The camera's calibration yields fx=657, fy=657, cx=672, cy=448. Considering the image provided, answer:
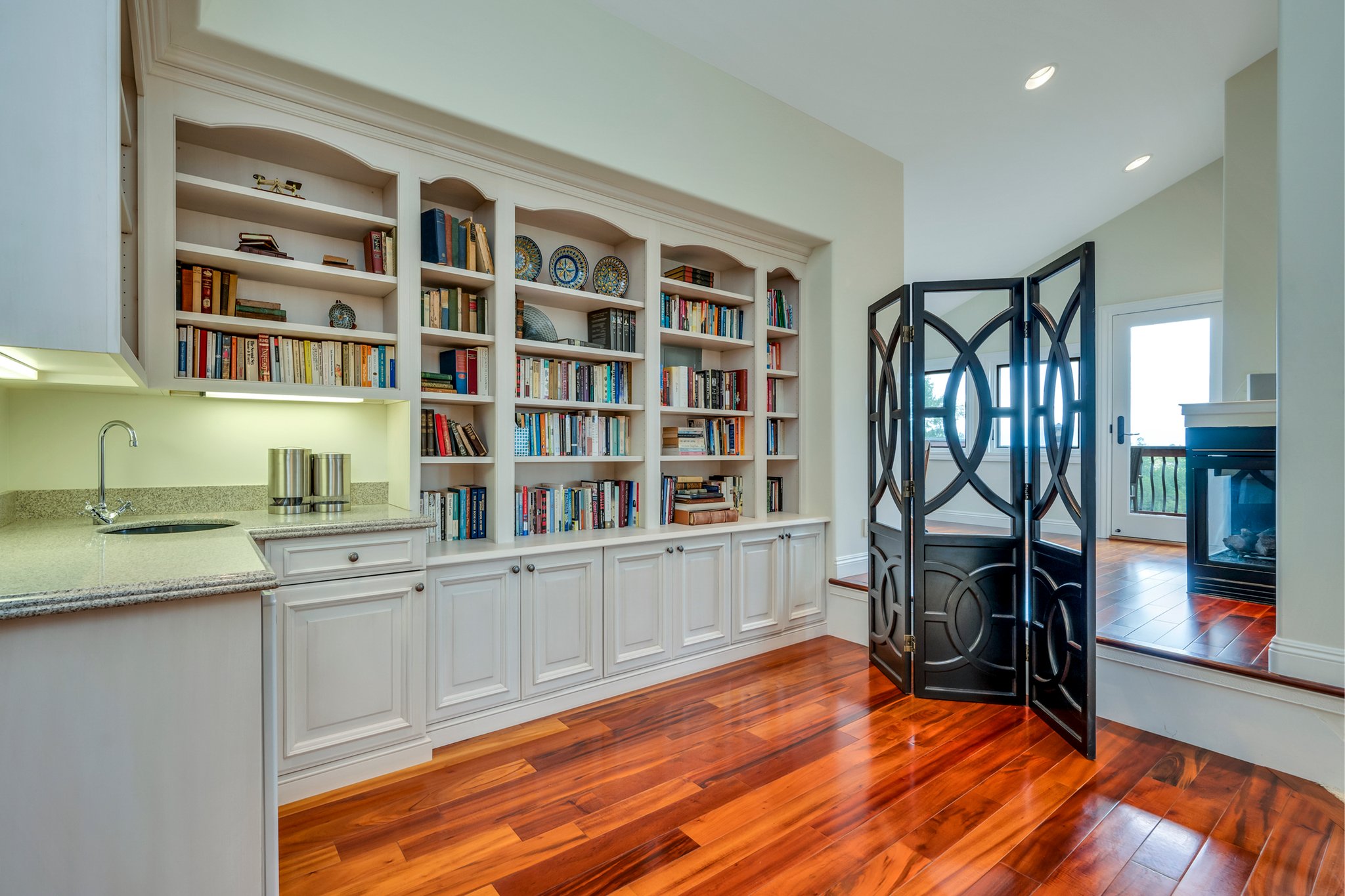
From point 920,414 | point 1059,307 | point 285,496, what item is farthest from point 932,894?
point 1059,307

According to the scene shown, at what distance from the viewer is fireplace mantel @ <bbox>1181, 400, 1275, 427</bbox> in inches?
145

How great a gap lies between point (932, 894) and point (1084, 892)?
0.42 meters

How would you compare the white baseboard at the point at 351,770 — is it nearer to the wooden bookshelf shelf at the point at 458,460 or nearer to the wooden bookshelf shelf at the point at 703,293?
the wooden bookshelf shelf at the point at 458,460

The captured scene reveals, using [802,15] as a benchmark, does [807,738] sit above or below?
below

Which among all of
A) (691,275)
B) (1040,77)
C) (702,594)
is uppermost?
(1040,77)

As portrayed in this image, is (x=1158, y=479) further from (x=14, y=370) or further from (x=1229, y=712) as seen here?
(x=14, y=370)

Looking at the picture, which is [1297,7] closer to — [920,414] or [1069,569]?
[920,414]

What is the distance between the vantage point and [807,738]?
8.89 feet

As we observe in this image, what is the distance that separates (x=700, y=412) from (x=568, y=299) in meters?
0.97

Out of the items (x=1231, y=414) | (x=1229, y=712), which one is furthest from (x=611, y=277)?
(x=1231, y=414)

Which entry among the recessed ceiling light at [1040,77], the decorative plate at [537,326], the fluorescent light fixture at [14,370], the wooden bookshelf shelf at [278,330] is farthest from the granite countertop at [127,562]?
the recessed ceiling light at [1040,77]

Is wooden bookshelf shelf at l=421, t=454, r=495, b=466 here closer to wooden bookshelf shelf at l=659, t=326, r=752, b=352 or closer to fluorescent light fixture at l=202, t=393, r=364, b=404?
fluorescent light fixture at l=202, t=393, r=364, b=404

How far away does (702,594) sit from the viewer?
354 cm

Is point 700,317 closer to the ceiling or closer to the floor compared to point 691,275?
closer to the floor
